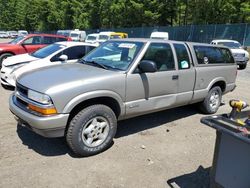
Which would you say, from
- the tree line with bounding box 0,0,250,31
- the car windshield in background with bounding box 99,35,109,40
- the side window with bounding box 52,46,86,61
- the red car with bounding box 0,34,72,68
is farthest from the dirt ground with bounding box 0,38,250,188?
the tree line with bounding box 0,0,250,31

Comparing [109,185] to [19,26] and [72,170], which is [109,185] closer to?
[72,170]

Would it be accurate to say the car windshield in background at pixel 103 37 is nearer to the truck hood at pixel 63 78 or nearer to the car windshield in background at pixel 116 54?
the car windshield in background at pixel 116 54

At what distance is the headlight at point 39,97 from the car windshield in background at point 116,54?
4.10 ft

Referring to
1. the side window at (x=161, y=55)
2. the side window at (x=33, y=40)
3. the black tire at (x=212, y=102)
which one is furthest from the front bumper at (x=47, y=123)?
the side window at (x=33, y=40)

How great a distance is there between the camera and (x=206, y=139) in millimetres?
4746

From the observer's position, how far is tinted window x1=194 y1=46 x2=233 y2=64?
5543 millimetres

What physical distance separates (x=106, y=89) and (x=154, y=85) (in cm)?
99

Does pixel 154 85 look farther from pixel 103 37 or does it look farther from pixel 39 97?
pixel 103 37

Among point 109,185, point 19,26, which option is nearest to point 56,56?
point 109,185

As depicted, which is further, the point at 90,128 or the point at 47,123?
the point at 90,128

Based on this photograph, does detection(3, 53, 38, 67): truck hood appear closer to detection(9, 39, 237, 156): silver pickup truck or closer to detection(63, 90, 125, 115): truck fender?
detection(9, 39, 237, 156): silver pickup truck

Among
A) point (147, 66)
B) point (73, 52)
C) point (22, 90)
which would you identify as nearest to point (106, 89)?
point (147, 66)

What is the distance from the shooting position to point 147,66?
4168mm

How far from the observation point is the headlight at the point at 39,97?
11.4 ft
